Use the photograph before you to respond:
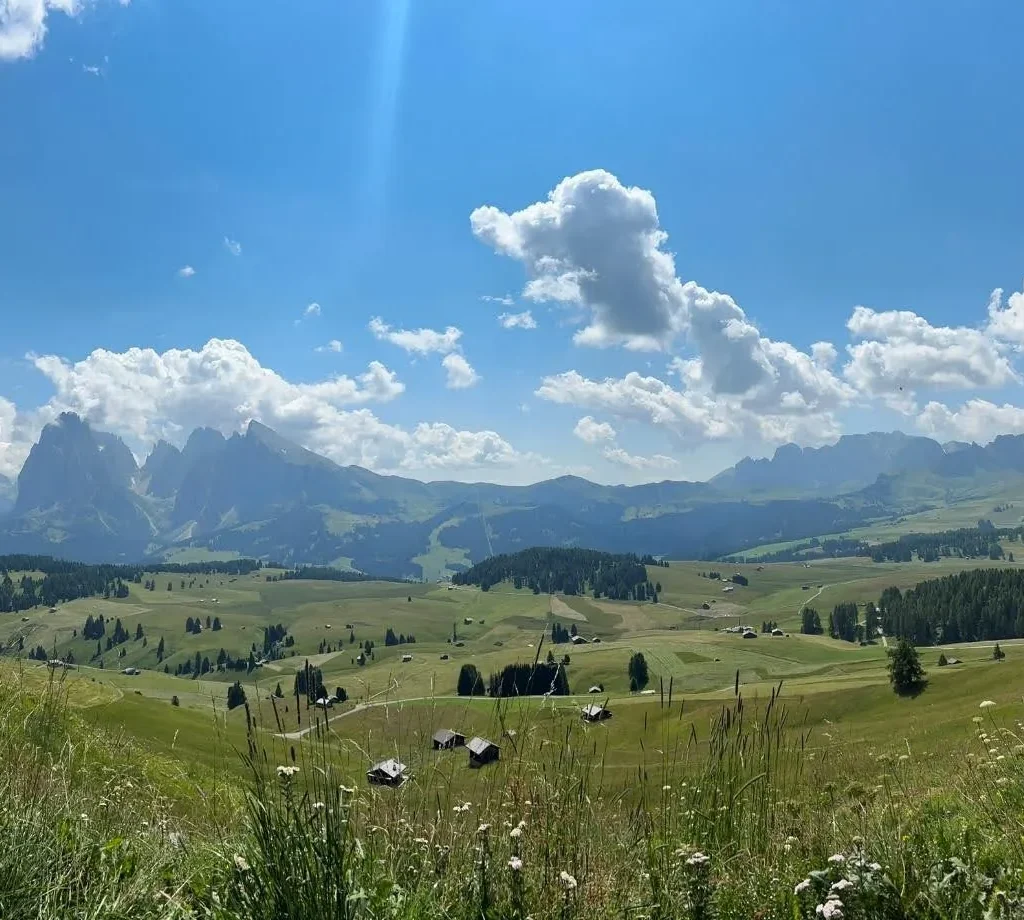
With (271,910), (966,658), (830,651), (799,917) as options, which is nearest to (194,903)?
(271,910)

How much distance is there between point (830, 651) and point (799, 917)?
678 feet

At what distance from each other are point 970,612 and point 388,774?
206 metres

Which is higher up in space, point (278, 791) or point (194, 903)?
point (278, 791)

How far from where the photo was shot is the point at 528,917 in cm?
444

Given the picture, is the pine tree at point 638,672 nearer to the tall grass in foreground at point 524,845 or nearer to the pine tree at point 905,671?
the pine tree at point 905,671

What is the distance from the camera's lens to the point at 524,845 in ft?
18.1

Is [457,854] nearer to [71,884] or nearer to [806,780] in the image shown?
[71,884]

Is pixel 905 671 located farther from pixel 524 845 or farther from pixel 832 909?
pixel 832 909

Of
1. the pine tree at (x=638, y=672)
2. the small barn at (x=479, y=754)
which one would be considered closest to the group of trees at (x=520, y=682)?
the small barn at (x=479, y=754)

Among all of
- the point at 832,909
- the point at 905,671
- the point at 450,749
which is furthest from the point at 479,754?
the point at 905,671

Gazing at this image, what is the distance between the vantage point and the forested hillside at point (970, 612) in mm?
168750

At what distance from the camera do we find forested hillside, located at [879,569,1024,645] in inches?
6644

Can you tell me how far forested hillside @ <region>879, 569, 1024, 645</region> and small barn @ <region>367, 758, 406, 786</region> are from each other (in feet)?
645

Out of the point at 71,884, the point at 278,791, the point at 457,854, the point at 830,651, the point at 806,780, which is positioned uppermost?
the point at 278,791
